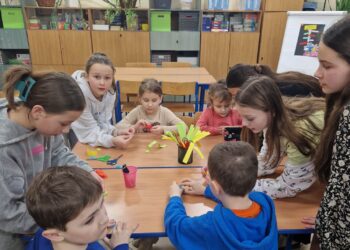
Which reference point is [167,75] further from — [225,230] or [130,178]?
[225,230]

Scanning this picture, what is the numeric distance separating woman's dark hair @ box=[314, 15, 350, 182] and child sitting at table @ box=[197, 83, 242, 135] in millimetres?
1038

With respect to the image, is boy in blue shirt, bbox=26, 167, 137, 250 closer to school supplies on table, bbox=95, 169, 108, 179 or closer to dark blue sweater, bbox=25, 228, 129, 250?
dark blue sweater, bbox=25, 228, 129, 250

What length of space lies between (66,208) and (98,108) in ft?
4.37

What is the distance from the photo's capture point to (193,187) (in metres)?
1.38

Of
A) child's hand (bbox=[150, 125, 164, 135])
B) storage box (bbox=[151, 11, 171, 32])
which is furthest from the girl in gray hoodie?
storage box (bbox=[151, 11, 171, 32])

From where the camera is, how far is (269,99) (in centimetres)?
135

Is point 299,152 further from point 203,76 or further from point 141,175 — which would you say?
point 203,76

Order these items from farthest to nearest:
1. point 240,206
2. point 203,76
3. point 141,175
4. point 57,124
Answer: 1. point 203,76
2. point 141,175
3. point 57,124
4. point 240,206

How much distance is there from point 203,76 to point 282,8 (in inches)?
93.2

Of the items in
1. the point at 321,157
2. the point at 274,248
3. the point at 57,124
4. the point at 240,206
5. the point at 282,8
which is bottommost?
the point at 274,248

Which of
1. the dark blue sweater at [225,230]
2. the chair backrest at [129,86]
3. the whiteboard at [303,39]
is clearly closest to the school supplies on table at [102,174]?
the dark blue sweater at [225,230]

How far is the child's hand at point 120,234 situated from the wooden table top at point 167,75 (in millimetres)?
2774

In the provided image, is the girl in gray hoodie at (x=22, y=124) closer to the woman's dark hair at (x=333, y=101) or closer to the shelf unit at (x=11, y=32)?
the woman's dark hair at (x=333, y=101)

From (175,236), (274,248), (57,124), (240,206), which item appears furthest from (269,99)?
(57,124)
